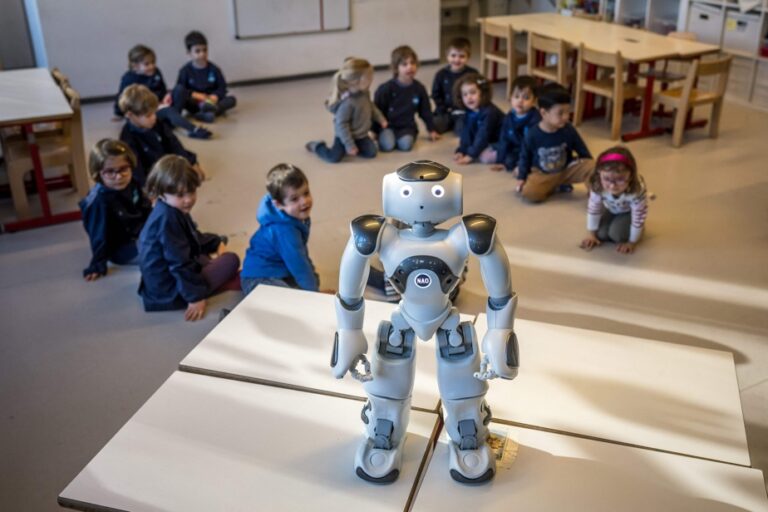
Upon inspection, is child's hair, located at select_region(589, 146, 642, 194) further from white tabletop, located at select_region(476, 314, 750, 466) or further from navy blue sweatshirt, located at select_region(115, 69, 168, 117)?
navy blue sweatshirt, located at select_region(115, 69, 168, 117)

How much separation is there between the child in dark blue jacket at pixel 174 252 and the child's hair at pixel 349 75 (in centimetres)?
177

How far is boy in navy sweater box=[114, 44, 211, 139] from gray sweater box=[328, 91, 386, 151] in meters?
1.05

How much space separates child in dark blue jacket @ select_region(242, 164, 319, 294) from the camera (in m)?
2.76

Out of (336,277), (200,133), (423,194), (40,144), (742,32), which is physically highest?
(423,194)

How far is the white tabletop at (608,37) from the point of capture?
191 inches

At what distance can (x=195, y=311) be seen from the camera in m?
3.02

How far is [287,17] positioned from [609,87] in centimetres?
281

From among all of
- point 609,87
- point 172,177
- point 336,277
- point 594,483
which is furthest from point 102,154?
point 609,87

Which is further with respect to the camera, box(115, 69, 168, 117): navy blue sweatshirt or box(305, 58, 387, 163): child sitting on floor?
box(115, 69, 168, 117): navy blue sweatshirt

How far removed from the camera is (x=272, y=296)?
2555 mm

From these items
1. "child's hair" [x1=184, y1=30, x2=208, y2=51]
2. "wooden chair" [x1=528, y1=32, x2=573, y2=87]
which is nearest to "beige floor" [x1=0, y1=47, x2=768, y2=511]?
"wooden chair" [x1=528, y1=32, x2=573, y2=87]

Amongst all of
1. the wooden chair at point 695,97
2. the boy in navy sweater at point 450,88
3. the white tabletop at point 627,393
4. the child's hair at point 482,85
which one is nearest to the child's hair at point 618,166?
the white tabletop at point 627,393

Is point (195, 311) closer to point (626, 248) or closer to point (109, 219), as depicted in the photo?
point (109, 219)

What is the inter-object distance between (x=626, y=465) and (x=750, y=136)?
3.86 meters
